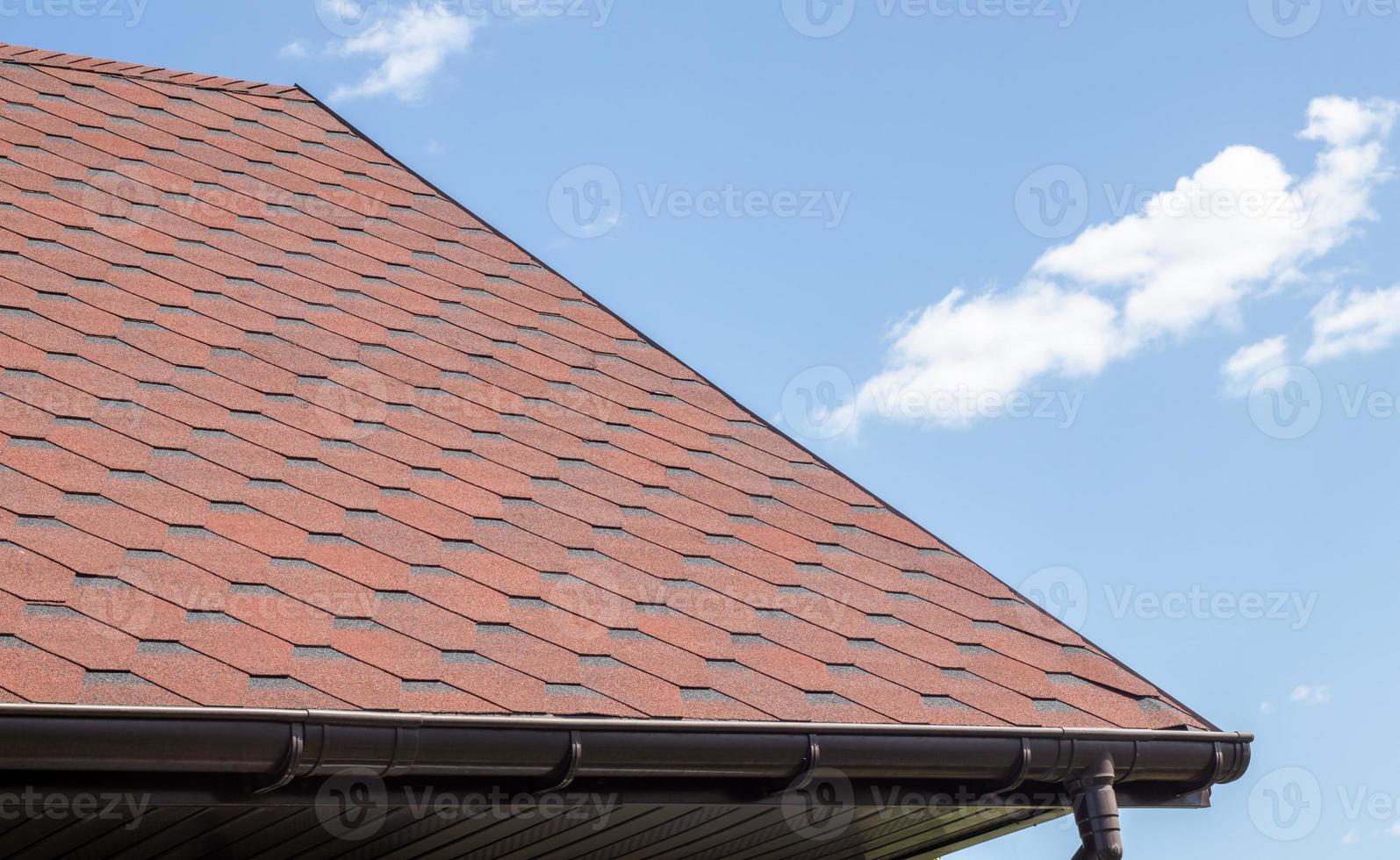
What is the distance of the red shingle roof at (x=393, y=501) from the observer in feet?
15.7

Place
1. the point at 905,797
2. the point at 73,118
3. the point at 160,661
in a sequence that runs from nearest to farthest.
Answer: the point at 160,661, the point at 905,797, the point at 73,118

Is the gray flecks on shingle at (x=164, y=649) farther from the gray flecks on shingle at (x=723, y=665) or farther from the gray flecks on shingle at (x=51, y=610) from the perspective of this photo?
the gray flecks on shingle at (x=723, y=665)

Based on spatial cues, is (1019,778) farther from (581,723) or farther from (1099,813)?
A: (581,723)

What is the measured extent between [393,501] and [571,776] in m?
1.59

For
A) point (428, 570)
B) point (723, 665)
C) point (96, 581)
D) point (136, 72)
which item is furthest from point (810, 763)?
point (136, 72)

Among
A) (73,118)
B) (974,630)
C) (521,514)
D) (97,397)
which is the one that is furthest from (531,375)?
(73,118)

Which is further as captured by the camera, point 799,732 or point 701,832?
point 701,832

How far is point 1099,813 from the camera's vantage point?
5.40 metres

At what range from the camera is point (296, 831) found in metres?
4.79

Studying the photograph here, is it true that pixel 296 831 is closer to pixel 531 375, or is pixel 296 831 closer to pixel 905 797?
pixel 905 797

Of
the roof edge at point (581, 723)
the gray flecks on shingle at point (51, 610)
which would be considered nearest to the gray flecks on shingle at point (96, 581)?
the gray flecks on shingle at point (51, 610)

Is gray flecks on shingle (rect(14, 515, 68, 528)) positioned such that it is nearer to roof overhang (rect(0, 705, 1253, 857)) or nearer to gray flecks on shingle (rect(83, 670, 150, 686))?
gray flecks on shingle (rect(83, 670, 150, 686))

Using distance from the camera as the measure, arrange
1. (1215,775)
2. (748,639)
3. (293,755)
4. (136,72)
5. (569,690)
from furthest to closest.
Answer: (136,72) < (1215,775) < (748,639) < (569,690) < (293,755)

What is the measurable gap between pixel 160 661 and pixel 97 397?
5.97 ft
